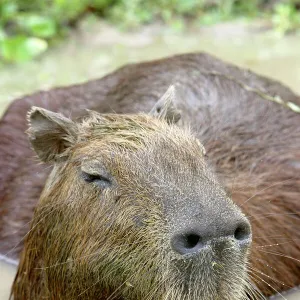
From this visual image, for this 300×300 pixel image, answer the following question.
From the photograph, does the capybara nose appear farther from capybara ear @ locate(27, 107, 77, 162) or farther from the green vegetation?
the green vegetation

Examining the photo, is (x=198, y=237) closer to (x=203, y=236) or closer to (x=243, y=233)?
(x=203, y=236)

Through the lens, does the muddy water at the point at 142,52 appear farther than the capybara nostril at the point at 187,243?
Yes

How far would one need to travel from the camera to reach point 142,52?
8898 millimetres

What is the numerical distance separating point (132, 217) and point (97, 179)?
30cm

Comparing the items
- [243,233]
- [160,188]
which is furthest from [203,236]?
[160,188]

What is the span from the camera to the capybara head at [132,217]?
279 centimetres

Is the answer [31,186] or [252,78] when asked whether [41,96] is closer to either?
[31,186]

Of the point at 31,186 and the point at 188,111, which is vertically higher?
the point at 188,111

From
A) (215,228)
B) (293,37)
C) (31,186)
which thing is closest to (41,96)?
(31,186)

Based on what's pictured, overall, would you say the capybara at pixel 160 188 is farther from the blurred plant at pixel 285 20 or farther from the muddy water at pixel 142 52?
the blurred plant at pixel 285 20

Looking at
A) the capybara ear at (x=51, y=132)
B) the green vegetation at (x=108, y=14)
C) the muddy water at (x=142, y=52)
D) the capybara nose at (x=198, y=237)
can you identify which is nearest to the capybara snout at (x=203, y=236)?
the capybara nose at (x=198, y=237)

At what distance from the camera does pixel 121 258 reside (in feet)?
9.90

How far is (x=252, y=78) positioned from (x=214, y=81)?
35cm

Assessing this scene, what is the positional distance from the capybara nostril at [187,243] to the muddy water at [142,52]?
4836 millimetres
